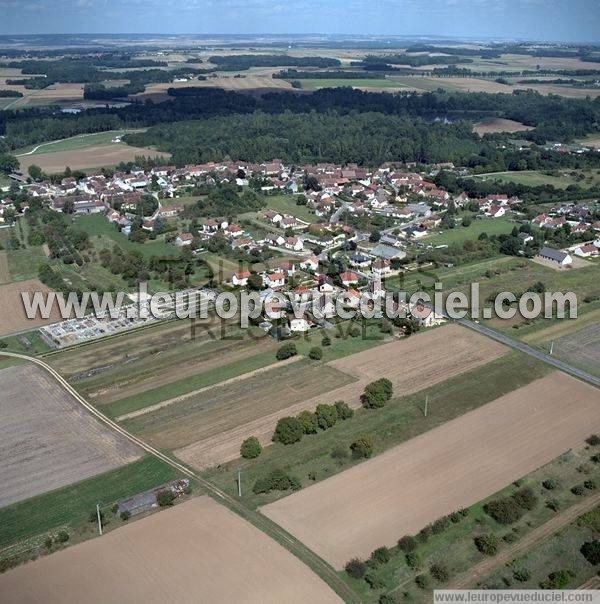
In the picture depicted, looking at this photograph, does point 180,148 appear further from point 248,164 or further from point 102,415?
point 102,415

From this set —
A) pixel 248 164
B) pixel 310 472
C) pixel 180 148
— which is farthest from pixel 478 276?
pixel 180 148

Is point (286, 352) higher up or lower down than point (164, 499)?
higher up

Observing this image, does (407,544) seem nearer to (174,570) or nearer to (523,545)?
(523,545)

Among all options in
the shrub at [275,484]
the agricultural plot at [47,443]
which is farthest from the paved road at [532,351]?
the agricultural plot at [47,443]

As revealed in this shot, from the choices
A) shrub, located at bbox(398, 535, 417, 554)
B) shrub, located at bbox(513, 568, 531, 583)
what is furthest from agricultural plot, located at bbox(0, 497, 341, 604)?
shrub, located at bbox(513, 568, 531, 583)

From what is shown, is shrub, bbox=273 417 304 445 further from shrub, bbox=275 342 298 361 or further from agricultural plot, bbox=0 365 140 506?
shrub, bbox=275 342 298 361

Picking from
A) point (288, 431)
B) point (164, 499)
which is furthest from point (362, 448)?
point (164, 499)

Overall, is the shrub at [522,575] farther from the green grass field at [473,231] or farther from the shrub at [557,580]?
the green grass field at [473,231]
